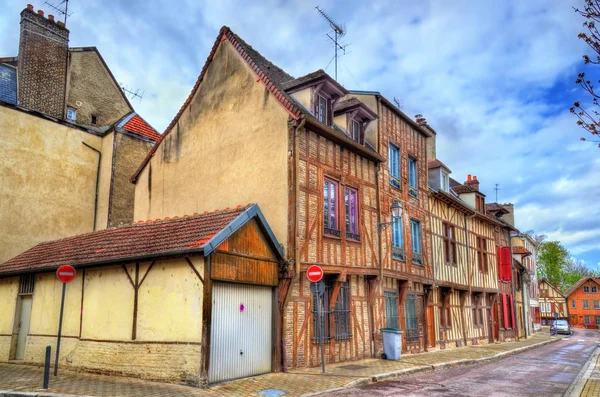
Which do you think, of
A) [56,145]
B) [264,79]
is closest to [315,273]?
[264,79]

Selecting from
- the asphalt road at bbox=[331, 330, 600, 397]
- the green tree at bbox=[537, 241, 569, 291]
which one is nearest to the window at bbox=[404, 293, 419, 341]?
the asphalt road at bbox=[331, 330, 600, 397]

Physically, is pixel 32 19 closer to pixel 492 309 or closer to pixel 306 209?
pixel 306 209

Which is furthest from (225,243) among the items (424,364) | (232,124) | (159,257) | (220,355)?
(424,364)

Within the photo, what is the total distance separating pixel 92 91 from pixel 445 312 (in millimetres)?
16960

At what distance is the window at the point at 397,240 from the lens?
622 inches

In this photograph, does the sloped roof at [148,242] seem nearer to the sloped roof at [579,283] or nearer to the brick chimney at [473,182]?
the brick chimney at [473,182]

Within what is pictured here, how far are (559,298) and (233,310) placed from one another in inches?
2590

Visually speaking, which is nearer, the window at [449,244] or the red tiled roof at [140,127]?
the red tiled roof at [140,127]

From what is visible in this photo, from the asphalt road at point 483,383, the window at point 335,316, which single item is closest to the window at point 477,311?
the asphalt road at point 483,383

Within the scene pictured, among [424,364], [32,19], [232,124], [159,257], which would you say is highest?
[32,19]

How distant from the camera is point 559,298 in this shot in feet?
212

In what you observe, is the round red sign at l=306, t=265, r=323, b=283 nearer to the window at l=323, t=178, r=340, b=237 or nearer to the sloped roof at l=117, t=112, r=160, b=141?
the window at l=323, t=178, r=340, b=237

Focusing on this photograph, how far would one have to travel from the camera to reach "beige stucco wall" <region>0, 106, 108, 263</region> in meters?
16.2

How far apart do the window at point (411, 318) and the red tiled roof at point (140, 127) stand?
464 inches
